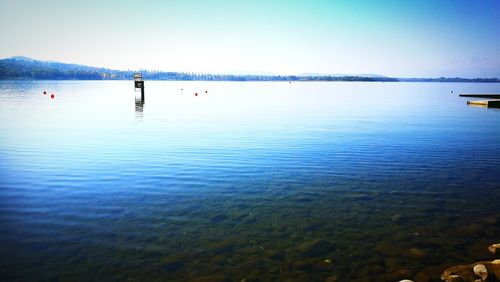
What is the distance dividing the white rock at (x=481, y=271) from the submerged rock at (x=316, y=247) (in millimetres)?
3714

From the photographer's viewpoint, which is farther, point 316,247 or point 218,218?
point 218,218

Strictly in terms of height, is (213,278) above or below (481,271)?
below

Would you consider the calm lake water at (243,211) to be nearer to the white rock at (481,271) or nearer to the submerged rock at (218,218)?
the submerged rock at (218,218)

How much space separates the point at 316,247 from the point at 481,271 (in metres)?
4.24

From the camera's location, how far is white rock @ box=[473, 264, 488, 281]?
864 centimetres

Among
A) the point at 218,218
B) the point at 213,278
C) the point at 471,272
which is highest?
the point at 471,272

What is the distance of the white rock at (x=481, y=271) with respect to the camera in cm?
864

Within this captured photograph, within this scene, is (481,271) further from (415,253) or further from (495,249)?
(495,249)

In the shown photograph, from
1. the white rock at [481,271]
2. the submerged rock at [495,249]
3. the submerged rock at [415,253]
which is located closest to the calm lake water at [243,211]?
the submerged rock at [415,253]

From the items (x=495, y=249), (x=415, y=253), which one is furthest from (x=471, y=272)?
(x=495, y=249)

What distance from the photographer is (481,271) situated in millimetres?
8773

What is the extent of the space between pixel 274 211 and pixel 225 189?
3.35 m

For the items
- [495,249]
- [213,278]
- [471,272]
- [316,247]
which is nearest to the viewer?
[471,272]

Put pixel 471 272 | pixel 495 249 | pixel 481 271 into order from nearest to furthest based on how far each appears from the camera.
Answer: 1. pixel 481 271
2. pixel 471 272
3. pixel 495 249
